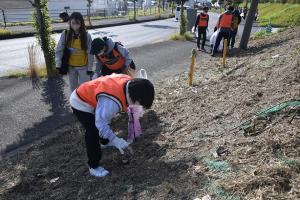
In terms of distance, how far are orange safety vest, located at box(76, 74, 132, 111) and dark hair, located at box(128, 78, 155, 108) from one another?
118 mm

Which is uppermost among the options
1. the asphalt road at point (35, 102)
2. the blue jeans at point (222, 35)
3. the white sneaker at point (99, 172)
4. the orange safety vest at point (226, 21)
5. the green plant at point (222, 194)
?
the orange safety vest at point (226, 21)

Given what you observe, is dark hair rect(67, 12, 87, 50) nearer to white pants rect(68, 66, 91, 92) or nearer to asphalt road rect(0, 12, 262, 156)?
white pants rect(68, 66, 91, 92)

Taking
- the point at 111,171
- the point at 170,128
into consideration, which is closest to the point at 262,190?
the point at 111,171

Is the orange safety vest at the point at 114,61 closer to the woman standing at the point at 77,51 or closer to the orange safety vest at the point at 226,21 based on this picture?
the woman standing at the point at 77,51

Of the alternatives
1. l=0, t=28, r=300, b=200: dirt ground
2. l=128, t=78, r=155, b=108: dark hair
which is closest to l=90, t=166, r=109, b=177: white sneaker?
l=0, t=28, r=300, b=200: dirt ground

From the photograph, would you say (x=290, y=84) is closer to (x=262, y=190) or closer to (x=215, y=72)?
(x=262, y=190)

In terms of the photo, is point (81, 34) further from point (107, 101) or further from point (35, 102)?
point (107, 101)

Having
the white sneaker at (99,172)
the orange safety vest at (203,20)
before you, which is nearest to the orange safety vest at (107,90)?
the white sneaker at (99,172)

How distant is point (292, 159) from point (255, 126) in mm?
991

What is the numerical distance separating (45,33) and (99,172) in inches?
260

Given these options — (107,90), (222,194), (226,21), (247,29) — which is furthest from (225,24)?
(222,194)

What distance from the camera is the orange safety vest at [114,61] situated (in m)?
6.08

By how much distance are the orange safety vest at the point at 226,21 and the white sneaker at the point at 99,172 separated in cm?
905

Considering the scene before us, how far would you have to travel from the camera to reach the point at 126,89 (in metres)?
3.70
